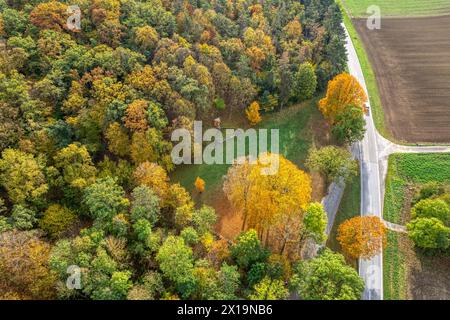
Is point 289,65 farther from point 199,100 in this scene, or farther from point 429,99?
point 429,99

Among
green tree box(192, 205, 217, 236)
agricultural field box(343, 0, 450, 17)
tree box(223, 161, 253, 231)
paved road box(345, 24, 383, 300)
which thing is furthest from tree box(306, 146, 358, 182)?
agricultural field box(343, 0, 450, 17)

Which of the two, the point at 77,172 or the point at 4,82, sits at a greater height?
the point at 4,82

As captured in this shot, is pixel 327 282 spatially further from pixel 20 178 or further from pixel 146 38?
pixel 146 38

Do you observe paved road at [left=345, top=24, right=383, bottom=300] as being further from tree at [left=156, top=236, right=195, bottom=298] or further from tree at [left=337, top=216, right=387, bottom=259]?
tree at [left=156, top=236, right=195, bottom=298]

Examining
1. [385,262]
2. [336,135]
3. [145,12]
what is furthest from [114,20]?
[385,262]

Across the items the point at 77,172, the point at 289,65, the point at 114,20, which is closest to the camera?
the point at 77,172

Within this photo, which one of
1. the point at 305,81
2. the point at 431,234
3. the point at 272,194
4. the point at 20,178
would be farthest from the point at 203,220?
the point at 305,81
